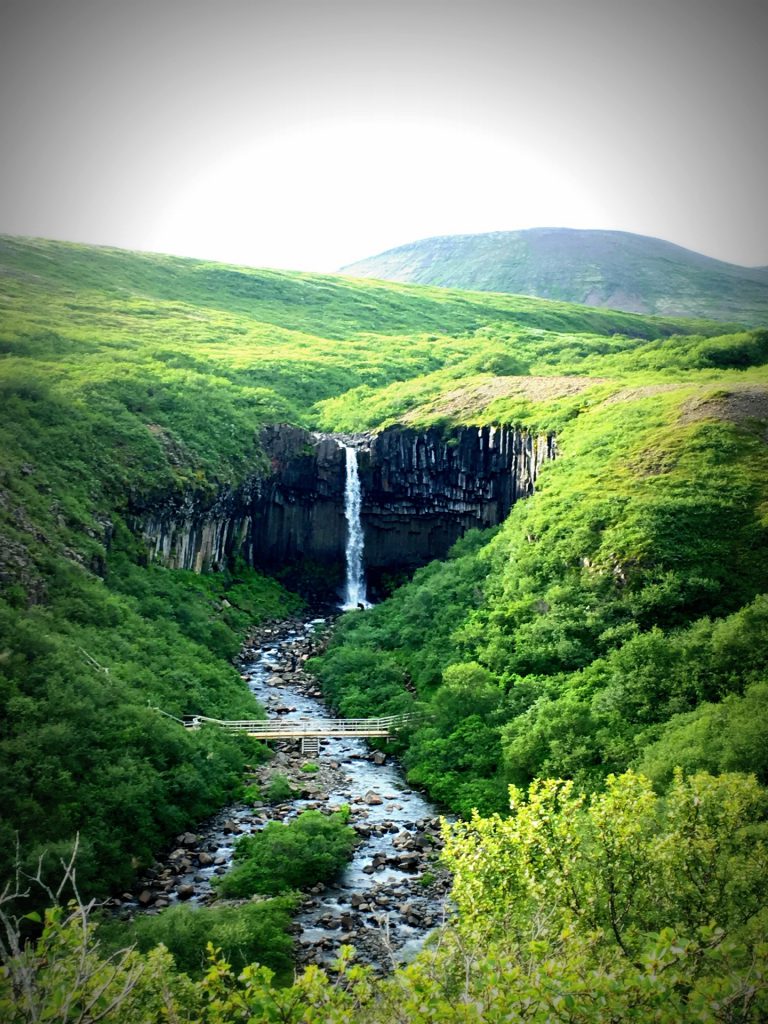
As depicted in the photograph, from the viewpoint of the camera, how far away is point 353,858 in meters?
26.7

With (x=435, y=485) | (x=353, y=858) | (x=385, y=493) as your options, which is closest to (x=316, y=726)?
(x=353, y=858)

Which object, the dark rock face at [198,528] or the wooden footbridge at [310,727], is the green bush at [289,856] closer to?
the wooden footbridge at [310,727]

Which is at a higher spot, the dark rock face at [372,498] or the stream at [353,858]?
the dark rock face at [372,498]

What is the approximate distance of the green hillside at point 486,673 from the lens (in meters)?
13.0

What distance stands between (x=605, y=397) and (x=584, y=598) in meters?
21.9

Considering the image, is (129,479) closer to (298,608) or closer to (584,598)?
(298,608)

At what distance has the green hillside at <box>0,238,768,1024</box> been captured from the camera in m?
13.0

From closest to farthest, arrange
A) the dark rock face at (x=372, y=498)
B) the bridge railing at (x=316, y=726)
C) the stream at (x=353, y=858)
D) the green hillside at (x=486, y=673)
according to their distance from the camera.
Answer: the green hillside at (x=486, y=673)
the stream at (x=353, y=858)
the bridge railing at (x=316, y=726)
the dark rock face at (x=372, y=498)

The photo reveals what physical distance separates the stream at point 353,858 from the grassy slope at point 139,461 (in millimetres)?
1252

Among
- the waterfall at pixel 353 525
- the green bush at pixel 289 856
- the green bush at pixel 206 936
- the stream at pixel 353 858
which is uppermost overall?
the waterfall at pixel 353 525

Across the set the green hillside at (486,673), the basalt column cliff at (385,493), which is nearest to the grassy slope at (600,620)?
the green hillside at (486,673)

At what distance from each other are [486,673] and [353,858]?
34.9 feet

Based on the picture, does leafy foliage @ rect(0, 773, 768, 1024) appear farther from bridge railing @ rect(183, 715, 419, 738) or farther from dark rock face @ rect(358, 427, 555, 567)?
dark rock face @ rect(358, 427, 555, 567)

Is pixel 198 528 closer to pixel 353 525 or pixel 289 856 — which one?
pixel 353 525
